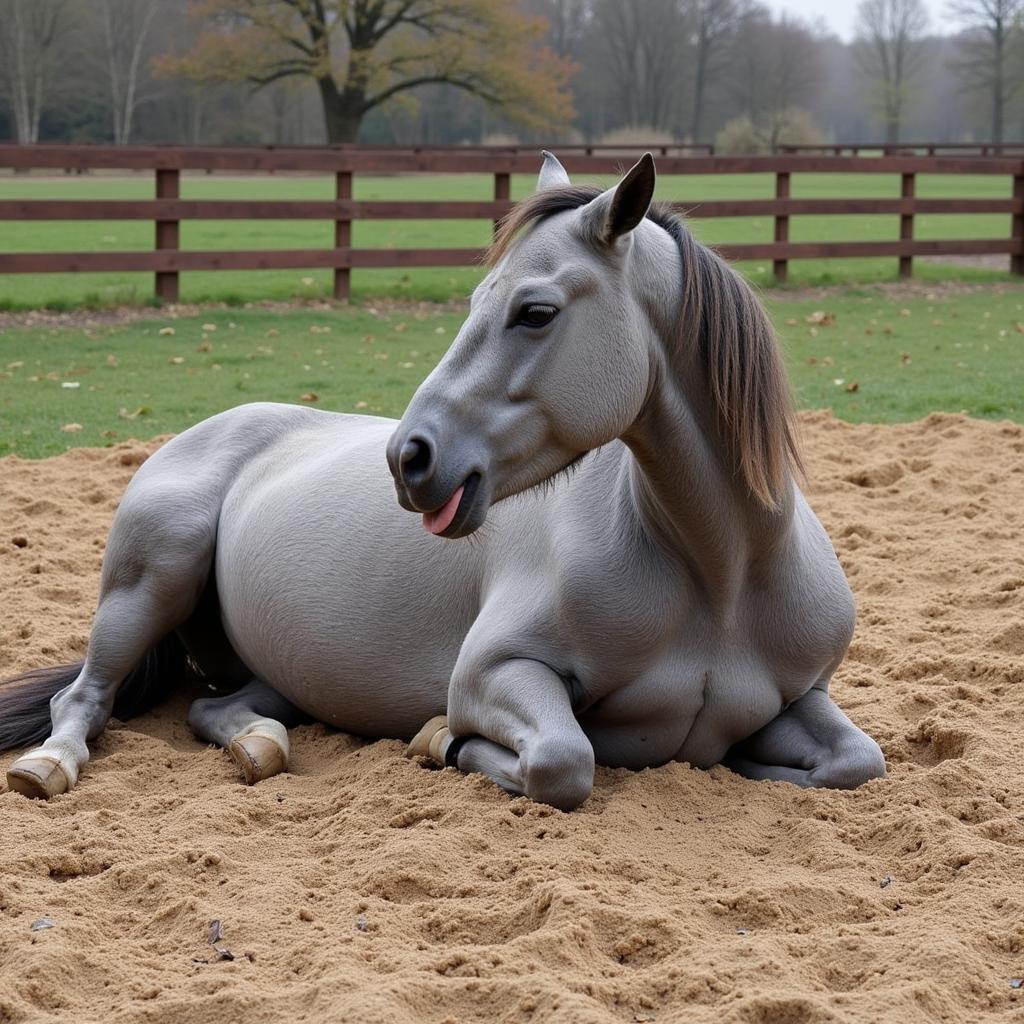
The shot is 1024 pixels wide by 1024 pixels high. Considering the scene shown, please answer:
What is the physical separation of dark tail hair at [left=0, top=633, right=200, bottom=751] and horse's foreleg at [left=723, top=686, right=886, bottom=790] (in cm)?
208

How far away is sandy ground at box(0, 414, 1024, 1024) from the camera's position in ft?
8.80

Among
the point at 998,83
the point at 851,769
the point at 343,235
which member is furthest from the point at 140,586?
the point at 998,83

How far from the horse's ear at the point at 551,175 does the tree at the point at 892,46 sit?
339 feet

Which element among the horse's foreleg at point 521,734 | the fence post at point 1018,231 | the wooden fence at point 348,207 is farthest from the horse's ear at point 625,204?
the fence post at point 1018,231

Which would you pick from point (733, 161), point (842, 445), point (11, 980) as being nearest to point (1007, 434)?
point (842, 445)

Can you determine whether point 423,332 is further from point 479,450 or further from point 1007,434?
point 479,450

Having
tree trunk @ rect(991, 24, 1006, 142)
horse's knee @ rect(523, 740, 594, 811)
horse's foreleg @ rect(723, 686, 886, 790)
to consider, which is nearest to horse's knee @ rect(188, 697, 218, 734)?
horse's knee @ rect(523, 740, 594, 811)

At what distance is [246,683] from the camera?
5.02 metres

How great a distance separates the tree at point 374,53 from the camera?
51.4 metres

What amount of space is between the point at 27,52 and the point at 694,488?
71.2 m

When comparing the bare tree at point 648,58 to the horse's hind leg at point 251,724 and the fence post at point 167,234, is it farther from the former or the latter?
the horse's hind leg at point 251,724

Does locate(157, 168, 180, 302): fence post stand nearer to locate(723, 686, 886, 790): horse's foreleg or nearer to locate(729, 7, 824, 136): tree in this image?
locate(723, 686, 886, 790): horse's foreleg

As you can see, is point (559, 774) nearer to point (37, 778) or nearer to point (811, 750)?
point (811, 750)

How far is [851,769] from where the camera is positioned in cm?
381
